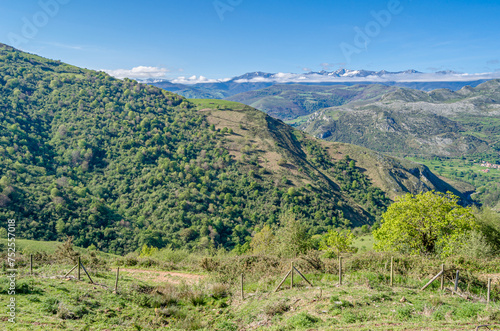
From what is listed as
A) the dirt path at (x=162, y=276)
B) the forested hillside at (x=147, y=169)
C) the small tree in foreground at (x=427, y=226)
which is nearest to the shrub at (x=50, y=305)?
the dirt path at (x=162, y=276)

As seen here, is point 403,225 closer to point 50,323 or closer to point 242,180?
point 50,323

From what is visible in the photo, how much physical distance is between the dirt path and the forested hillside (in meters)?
36.9

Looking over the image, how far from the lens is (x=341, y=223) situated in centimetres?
8269

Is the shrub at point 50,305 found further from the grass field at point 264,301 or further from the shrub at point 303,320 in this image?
the shrub at point 303,320

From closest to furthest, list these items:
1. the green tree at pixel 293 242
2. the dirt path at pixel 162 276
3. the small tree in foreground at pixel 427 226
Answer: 1. the dirt path at pixel 162 276
2. the small tree in foreground at pixel 427 226
3. the green tree at pixel 293 242

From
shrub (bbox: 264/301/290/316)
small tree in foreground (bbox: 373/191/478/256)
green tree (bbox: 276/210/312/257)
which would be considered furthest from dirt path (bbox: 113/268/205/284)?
small tree in foreground (bbox: 373/191/478/256)

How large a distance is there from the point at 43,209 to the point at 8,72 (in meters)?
102

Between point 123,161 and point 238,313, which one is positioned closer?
point 238,313

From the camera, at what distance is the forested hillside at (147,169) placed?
6366 cm

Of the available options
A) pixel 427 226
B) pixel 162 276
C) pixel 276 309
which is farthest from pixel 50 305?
pixel 427 226

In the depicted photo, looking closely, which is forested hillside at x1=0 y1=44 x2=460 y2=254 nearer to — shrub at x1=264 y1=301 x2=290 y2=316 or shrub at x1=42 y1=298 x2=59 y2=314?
shrub at x1=42 y1=298 x2=59 y2=314

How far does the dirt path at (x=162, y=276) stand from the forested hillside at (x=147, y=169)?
36.9 metres

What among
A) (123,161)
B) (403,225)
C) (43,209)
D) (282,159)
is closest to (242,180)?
(282,159)

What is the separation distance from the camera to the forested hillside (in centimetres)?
6366
